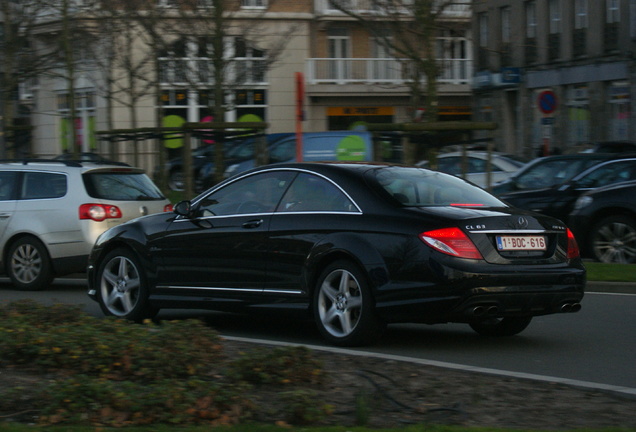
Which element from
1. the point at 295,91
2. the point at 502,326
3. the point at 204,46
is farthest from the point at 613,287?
the point at 295,91

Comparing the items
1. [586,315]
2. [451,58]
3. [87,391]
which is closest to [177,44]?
[586,315]

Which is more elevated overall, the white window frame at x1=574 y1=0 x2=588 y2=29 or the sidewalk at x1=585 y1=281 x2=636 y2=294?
the white window frame at x1=574 y1=0 x2=588 y2=29

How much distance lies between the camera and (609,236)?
15.6 metres

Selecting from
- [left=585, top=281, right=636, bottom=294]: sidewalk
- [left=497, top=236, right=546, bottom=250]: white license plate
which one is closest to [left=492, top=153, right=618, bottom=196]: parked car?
[left=585, top=281, right=636, bottom=294]: sidewalk

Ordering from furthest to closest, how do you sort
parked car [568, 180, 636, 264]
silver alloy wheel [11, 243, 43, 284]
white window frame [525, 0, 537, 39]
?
1. white window frame [525, 0, 537, 39]
2. parked car [568, 180, 636, 264]
3. silver alloy wheel [11, 243, 43, 284]

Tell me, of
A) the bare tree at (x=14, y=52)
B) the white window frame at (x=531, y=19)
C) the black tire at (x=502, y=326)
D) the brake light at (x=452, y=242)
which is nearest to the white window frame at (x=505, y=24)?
the white window frame at (x=531, y=19)

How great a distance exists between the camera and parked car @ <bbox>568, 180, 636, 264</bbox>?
1531cm

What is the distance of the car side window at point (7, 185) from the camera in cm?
1470

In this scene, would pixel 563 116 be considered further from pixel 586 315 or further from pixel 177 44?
pixel 586 315

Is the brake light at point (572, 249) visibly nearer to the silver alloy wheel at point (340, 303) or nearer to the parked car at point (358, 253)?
the parked car at point (358, 253)

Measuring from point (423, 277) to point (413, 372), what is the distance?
1.03 metres

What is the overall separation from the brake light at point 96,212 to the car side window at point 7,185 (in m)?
1.21

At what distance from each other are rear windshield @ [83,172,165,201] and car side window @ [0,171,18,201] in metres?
1.15

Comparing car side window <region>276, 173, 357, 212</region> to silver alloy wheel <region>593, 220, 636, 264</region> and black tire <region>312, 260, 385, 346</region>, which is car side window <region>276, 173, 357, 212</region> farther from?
silver alloy wheel <region>593, 220, 636, 264</region>
